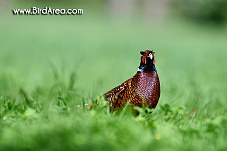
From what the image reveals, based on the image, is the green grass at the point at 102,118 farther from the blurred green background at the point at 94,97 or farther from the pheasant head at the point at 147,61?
the pheasant head at the point at 147,61

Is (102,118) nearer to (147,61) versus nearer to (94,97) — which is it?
(147,61)

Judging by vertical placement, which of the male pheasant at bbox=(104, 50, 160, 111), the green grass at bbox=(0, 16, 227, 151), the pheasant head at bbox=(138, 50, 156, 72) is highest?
the pheasant head at bbox=(138, 50, 156, 72)

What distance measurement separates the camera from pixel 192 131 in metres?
4.25

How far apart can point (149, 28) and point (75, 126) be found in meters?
26.3

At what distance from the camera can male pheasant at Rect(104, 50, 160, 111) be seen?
4504 mm

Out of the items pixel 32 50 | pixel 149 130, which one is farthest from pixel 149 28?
pixel 149 130

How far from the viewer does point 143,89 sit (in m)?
4.50

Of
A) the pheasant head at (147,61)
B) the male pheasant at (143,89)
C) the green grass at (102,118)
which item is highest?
the pheasant head at (147,61)

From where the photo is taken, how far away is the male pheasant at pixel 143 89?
4.50 meters

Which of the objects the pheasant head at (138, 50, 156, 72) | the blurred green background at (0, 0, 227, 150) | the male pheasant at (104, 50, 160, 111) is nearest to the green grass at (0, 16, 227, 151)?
the blurred green background at (0, 0, 227, 150)

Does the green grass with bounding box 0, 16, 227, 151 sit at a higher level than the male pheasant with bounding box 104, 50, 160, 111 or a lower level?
lower

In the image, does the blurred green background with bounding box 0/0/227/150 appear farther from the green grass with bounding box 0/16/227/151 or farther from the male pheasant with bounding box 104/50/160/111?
the male pheasant with bounding box 104/50/160/111

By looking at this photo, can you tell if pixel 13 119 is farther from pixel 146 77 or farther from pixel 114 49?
pixel 114 49

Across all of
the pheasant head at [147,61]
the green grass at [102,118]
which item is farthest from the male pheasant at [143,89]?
the green grass at [102,118]
